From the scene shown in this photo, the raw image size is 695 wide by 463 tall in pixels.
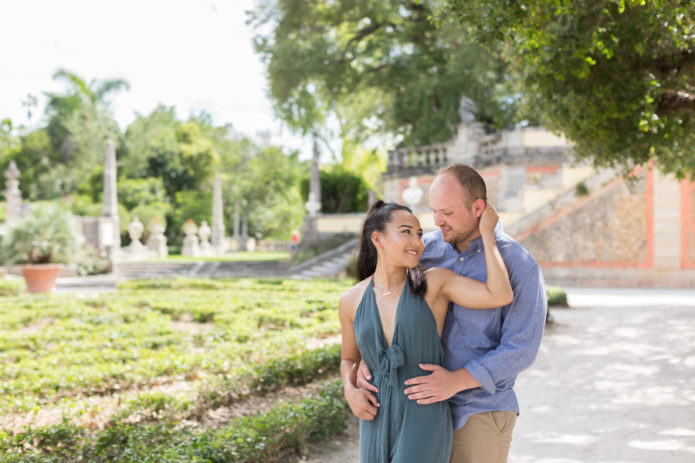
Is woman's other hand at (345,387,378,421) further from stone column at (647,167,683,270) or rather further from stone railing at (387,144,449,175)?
stone railing at (387,144,449,175)

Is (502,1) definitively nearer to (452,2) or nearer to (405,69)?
(452,2)

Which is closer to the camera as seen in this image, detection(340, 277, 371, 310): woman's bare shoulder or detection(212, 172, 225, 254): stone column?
detection(340, 277, 371, 310): woman's bare shoulder

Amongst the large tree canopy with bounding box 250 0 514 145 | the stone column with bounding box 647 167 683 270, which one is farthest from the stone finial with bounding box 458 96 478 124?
the stone column with bounding box 647 167 683 270

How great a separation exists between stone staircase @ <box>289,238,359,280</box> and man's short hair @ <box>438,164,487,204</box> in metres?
15.2

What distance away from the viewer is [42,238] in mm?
16219

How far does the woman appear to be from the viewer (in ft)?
6.40

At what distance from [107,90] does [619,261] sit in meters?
42.9

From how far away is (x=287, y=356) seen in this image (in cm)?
587

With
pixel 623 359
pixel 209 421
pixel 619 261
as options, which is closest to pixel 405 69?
pixel 619 261

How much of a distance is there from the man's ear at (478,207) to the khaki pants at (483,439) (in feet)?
2.30

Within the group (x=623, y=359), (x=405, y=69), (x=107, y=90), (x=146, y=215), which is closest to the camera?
(x=623, y=359)

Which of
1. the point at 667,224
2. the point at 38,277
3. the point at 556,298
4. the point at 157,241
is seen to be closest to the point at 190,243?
the point at 157,241

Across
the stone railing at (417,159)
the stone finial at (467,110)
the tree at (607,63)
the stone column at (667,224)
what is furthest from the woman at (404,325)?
the stone finial at (467,110)

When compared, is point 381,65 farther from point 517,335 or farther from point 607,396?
point 517,335
